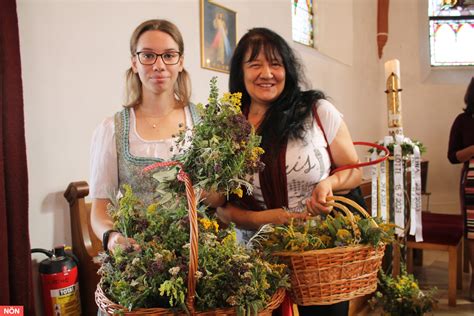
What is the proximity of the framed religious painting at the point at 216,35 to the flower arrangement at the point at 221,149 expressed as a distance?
8.00ft

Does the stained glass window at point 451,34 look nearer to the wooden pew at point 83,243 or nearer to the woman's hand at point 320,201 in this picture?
the wooden pew at point 83,243

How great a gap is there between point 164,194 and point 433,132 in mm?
5742

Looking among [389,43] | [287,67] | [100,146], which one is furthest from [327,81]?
[100,146]

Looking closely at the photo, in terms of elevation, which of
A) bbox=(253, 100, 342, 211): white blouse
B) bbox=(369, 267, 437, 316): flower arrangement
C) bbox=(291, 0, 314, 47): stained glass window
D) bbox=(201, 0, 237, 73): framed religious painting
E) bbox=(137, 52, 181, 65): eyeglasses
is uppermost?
bbox=(291, 0, 314, 47): stained glass window

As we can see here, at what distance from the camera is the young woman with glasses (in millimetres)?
1222

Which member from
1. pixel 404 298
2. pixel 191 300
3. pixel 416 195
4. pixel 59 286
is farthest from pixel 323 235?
pixel 404 298

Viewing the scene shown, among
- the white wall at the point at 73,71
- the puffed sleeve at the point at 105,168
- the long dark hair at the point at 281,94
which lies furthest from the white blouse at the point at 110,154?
the white wall at the point at 73,71

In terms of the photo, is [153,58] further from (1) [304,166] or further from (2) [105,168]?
(1) [304,166]

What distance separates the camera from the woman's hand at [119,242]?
91 centimetres

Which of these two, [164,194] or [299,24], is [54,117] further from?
[299,24]

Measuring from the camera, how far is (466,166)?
139 inches

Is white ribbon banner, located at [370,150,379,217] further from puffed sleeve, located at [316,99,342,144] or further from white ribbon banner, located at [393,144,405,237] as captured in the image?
puffed sleeve, located at [316,99,342,144]

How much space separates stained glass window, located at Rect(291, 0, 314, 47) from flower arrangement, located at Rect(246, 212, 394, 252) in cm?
402

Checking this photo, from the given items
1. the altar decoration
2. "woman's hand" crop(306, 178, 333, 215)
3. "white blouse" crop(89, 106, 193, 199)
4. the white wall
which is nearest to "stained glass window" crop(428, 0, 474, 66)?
the white wall
